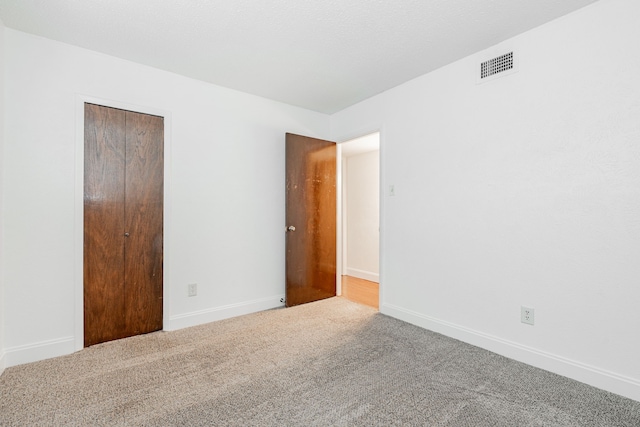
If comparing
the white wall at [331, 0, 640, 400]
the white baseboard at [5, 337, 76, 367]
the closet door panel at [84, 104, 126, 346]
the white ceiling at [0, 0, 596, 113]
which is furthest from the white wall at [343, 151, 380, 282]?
the white baseboard at [5, 337, 76, 367]

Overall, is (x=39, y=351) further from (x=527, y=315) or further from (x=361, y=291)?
(x=527, y=315)

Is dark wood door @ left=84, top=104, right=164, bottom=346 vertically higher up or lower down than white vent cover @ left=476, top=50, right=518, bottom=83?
lower down

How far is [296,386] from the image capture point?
1.94 meters

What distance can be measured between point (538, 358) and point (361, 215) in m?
3.66

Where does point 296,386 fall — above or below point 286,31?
below

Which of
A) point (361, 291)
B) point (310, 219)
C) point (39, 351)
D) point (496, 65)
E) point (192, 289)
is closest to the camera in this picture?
point (39, 351)

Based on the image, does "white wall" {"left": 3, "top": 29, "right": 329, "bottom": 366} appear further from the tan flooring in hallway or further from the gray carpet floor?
the tan flooring in hallway

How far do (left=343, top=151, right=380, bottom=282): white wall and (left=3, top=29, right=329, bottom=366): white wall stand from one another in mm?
1587

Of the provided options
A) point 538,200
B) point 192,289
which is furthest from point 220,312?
point 538,200

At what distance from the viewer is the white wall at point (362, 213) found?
17.4 feet

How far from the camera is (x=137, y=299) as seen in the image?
2.75m

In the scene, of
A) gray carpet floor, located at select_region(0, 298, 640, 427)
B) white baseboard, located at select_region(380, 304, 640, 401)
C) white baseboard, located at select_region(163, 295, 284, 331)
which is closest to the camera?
gray carpet floor, located at select_region(0, 298, 640, 427)

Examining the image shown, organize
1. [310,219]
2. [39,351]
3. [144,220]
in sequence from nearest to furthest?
[39,351] → [144,220] → [310,219]

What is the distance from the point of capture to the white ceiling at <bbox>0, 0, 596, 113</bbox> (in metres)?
1.99
